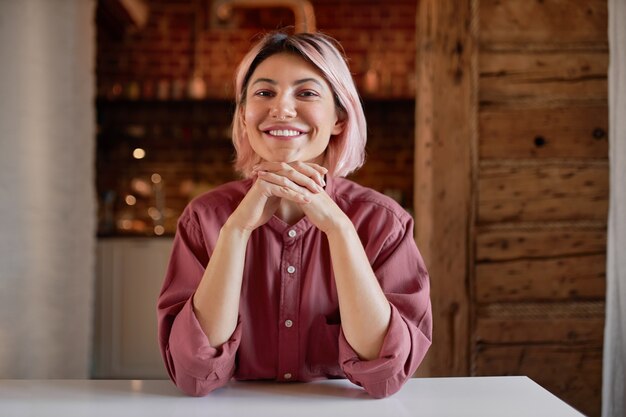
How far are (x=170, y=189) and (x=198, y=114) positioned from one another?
0.65 m

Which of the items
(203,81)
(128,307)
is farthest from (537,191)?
(203,81)

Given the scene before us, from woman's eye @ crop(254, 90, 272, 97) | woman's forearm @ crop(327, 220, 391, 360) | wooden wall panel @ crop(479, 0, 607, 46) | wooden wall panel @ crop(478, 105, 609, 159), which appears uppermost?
wooden wall panel @ crop(479, 0, 607, 46)

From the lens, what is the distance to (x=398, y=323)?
1.08 metres

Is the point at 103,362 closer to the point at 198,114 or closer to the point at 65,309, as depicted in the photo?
the point at 65,309

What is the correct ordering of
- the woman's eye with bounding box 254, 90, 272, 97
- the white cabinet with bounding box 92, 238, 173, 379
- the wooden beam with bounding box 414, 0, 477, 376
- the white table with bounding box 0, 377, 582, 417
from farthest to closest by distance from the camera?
1. the white cabinet with bounding box 92, 238, 173, 379
2. the wooden beam with bounding box 414, 0, 477, 376
3. the woman's eye with bounding box 254, 90, 272, 97
4. the white table with bounding box 0, 377, 582, 417

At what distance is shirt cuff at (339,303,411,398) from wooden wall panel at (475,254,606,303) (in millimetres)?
1478

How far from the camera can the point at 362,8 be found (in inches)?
201

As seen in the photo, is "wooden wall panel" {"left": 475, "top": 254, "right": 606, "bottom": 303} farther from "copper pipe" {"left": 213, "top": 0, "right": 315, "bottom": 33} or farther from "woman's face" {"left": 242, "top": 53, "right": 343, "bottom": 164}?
"copper pipe" {"left": 213, "top": 0, "right": 315, "bottom": 33}

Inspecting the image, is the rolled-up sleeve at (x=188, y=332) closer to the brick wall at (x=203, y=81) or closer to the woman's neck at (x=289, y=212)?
the woman's neck at (x=289, y=212)

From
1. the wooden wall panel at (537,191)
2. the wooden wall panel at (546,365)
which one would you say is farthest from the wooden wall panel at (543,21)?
the wooden wall panel at (546,365)

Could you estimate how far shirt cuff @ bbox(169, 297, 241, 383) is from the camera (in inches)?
40.8

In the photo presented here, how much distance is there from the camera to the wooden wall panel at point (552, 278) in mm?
2439

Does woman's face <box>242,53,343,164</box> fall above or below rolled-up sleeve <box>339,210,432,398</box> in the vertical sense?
above

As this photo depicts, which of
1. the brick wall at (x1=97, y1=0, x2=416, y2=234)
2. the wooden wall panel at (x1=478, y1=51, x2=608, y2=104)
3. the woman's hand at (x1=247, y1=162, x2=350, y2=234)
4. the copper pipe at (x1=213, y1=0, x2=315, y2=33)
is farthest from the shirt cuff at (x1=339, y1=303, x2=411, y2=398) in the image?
the brick wall at (x1=97, y1=0, x2=416, y2=234)
